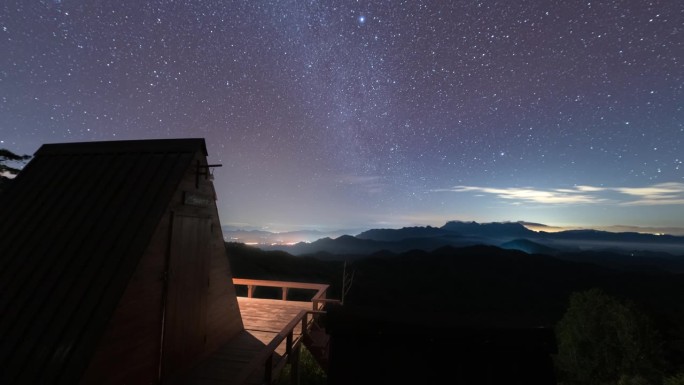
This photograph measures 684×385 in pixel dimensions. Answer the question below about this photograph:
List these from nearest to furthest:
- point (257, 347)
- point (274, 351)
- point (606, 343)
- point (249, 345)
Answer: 1. point (274, 351)
2. point (257, 347)
3. point (249, 345)
4. point (606, 343)

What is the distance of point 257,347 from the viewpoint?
832 centimetres

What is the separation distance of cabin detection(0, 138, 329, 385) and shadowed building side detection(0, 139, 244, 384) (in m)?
0.02

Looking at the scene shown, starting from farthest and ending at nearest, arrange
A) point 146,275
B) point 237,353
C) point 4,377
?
point 237,353 → point 146,275 → point 4,377

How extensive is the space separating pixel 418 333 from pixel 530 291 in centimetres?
12149

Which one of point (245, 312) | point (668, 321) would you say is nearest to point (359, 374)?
point (245, 312)

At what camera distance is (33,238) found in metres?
5.54

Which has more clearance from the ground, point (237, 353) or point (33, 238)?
point (33, 238)

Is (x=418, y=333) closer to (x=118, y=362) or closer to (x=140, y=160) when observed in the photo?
(x=118, y=362)

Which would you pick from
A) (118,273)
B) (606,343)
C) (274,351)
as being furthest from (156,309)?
(606,343)

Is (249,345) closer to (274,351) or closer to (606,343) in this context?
(274,351)

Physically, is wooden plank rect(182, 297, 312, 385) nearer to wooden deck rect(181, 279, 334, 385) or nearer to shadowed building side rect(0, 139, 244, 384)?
wooden deck rect(181, 279, 334, 385)

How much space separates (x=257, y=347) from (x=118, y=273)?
4.50 metres

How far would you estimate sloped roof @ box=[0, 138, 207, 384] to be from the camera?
14.0ft

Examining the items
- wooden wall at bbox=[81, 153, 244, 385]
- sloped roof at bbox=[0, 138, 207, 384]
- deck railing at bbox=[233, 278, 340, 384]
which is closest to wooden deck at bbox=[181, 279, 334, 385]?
deck railing at bbox=[233, 278, 340, 384]
